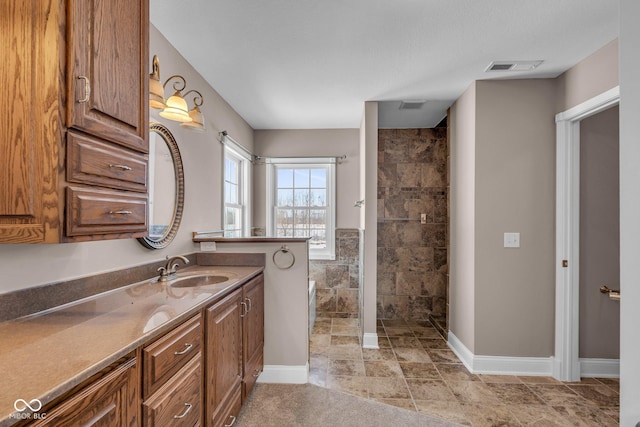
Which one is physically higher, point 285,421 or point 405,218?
point 405,218

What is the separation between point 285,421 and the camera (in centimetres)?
204

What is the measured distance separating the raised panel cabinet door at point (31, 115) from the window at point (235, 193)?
2301 mm

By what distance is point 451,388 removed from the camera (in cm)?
243

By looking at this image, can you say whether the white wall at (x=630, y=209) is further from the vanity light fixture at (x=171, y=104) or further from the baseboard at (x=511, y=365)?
the baseboard at (x=511, y=365)

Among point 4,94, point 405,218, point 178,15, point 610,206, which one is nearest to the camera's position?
point 4,94

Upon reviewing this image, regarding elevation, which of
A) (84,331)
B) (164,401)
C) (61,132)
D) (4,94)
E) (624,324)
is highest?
(4,94)

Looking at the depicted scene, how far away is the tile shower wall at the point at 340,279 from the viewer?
4.20m

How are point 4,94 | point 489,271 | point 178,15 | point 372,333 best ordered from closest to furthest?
point 4,94
point 178,15
point 489,271
point 372,333

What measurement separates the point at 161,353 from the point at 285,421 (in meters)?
1.30

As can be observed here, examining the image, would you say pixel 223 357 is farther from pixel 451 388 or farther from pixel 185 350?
pixel 451 388

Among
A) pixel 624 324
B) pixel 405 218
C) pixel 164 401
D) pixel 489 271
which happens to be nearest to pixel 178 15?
pixel 164 401

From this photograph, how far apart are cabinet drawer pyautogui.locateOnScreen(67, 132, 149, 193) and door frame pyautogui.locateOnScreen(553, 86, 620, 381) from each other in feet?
9.88

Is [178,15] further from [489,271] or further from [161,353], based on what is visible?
[489,271]

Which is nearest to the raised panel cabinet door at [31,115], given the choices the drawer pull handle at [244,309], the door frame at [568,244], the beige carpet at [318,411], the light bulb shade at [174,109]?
the light bulb shade at [174,109]
